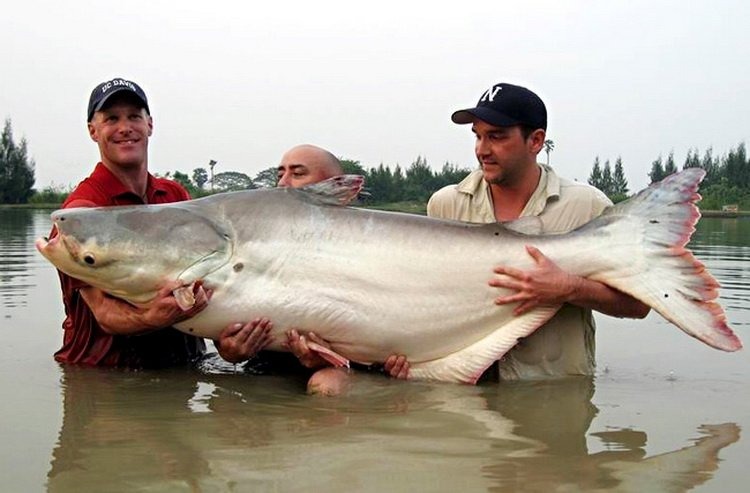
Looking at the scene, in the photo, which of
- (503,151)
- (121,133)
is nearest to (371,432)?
(503,151)

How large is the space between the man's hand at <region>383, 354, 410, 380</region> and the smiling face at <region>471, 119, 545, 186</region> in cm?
109

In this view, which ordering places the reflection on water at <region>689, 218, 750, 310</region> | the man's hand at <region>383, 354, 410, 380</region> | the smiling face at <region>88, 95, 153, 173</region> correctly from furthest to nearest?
the reflection on water at <region>689, 218, 750, 310</region>, the smiling face at <region>88, 95, 153, 173</region>, the man's hand at <region>383, 354, 410, 380</region>

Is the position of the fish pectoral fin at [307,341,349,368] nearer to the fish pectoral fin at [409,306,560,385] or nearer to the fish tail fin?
the fish pectoral fin at [409,306,560,385]

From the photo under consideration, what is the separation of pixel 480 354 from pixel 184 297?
A: 152 cm

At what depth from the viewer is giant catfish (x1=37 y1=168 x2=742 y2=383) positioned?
154 inches

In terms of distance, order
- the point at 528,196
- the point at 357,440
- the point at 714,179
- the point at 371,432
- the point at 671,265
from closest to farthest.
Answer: the point at 357,440 < the point at 371,432 < the point at 671,265 < the point at 528,196 < the point at 714,179

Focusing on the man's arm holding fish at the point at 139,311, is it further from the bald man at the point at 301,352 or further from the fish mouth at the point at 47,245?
the fish mouth at the point at 47,245

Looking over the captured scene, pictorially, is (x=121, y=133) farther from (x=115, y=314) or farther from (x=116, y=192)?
(x=115, y=314)

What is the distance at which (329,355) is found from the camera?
13.7 feet

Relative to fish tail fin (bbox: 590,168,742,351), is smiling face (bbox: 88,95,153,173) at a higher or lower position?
higher

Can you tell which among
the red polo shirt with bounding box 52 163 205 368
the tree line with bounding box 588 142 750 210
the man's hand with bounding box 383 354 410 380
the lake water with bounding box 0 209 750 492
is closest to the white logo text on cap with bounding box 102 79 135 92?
the red polo shirt with bounding box 52 163 205 368

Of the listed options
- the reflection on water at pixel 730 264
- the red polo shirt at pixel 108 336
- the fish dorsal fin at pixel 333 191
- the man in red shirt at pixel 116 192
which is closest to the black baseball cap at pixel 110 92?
the man in red shirt at pixel 116 192

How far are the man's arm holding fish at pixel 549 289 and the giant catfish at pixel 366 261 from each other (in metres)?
0.05

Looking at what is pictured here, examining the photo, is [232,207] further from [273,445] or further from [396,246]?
[273,445]
